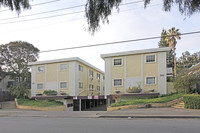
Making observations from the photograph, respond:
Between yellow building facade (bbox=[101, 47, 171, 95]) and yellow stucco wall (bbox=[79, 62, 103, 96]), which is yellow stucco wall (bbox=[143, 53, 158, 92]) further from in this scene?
yellow stucco wall (bbox=[79, 62, 103, 96])

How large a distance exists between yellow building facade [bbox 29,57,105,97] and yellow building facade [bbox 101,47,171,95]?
514cm

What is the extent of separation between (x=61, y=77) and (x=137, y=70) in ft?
37.7

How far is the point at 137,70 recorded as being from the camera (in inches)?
871

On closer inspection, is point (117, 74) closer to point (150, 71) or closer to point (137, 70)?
point (137, 70)

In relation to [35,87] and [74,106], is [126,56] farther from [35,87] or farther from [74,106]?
[35,87]

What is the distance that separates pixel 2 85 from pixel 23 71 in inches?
426

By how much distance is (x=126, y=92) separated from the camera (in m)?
22.0

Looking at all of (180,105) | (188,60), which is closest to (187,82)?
(180,105)

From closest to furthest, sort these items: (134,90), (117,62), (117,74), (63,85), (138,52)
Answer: (134,90)
(138,52)
(117,74)
(117,62)
(63,85)

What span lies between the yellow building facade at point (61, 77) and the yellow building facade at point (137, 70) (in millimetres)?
5141

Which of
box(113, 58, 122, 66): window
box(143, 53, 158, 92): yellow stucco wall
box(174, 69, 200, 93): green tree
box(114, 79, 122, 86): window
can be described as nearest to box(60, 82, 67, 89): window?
box(114, 79, 122, 86): window

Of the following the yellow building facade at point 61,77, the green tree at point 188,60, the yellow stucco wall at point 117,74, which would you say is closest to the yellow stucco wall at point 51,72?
the yellow building facade at point 61,77

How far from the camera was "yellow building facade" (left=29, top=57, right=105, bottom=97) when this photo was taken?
2548 cm

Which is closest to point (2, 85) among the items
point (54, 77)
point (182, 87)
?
point (54, 77)
